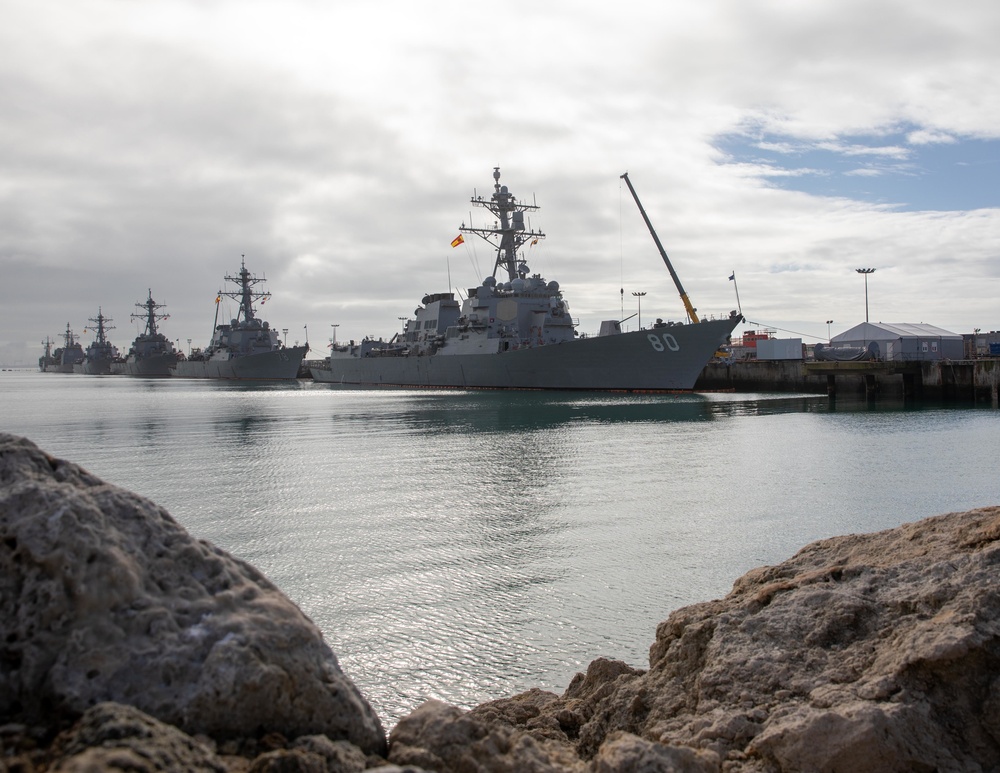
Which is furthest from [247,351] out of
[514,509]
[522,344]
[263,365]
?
[514,509]

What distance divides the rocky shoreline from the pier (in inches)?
1182

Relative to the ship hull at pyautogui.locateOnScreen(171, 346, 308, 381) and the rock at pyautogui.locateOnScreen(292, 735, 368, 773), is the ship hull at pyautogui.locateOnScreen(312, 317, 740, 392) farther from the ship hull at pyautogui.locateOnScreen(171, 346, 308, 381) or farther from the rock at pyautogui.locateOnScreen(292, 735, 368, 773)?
the rock at pyautogui.locateOnScreen(292, 735, 368, 773)

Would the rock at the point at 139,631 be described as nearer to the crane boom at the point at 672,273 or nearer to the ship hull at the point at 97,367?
the crane boom at the point at 672,273

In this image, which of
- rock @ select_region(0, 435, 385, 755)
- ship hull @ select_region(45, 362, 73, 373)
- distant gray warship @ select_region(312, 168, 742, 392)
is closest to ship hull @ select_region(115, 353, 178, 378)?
ship hull @ select_region(45, 362, 73, 373)

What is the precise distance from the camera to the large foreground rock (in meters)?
2.26

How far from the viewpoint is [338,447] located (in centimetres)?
1802

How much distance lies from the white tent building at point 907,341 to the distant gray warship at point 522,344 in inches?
293

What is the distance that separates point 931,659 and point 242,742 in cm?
207

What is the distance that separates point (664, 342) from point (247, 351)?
49.2 m

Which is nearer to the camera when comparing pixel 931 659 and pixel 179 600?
pixel 179 600

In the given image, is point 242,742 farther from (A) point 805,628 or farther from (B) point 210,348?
(B) point 210,348

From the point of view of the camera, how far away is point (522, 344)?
4116cm

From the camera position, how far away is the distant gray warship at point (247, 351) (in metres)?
69.4

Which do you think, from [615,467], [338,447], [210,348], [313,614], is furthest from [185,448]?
[210,348]
